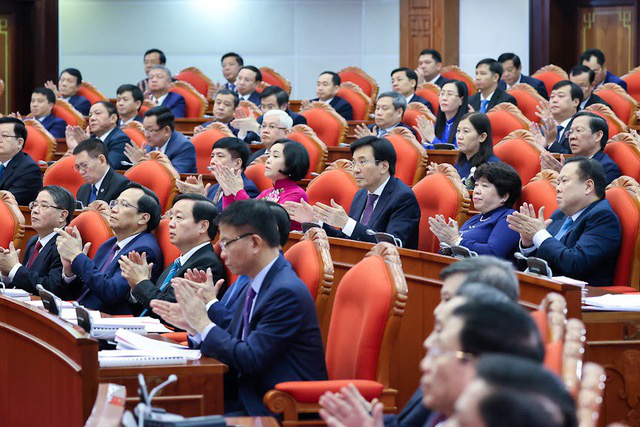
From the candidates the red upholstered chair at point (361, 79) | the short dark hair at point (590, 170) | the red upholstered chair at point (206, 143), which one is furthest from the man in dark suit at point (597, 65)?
the short dark hair at point (590, 170)

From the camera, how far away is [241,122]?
5.86 meters

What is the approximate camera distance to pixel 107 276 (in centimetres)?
334

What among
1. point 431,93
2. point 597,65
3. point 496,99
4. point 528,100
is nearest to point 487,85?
point 496,99

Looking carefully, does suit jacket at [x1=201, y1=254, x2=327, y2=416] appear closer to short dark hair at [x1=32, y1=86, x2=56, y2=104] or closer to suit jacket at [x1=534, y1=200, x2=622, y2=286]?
suit jacket at [x1=534, y1=200, x2=622, y2=286]

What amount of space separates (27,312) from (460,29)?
21.7 feet

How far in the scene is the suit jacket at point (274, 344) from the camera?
2275 mm

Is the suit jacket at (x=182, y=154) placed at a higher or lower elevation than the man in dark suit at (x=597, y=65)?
lower

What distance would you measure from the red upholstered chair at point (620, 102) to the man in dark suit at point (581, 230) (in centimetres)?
278

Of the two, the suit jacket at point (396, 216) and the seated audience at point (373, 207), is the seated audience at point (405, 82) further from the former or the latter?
the suit jacket at point (396, 216)

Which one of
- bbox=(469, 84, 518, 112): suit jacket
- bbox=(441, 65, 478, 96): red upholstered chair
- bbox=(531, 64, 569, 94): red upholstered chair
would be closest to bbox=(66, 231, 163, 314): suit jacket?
bbox=(469, 84, 518, 112): suit jacket

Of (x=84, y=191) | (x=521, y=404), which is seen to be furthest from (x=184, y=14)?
(x=521, y=404)

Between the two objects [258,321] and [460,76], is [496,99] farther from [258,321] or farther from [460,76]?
[258,321]

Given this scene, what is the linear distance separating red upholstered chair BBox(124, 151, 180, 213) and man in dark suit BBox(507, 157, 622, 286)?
1.74 m

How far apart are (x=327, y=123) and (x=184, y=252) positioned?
287cm
